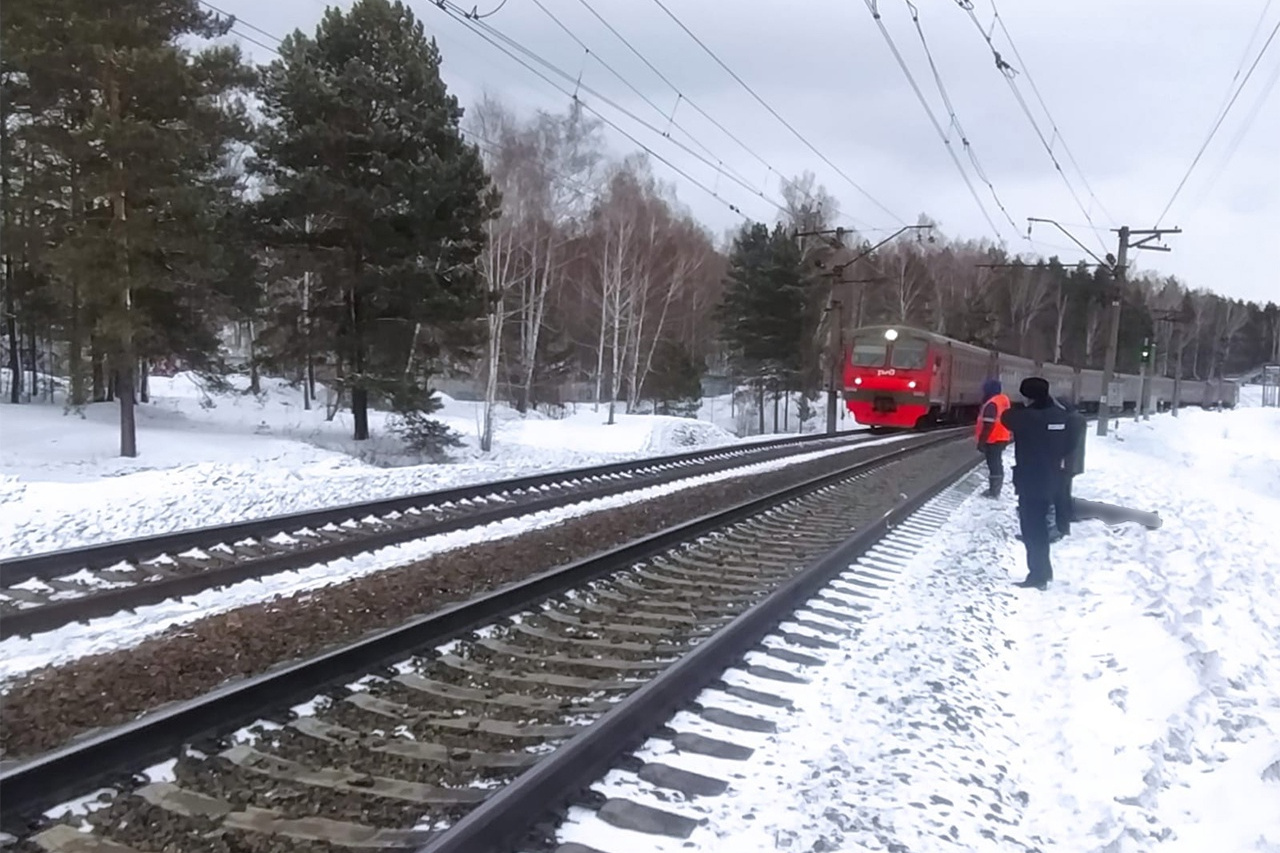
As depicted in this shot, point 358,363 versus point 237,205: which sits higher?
point 237,205

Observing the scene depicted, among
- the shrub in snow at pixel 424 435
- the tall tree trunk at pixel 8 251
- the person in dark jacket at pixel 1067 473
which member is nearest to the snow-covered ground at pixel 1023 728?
the person in dark jacket at pixel 1067 473

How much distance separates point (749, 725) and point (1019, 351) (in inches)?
2781

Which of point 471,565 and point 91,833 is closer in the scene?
point 91,833

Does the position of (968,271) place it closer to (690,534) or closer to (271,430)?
(271,430)

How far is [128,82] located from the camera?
63.4 ft

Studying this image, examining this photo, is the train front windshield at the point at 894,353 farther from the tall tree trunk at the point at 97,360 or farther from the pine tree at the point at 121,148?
the tall tree trunk at the point at 97,360

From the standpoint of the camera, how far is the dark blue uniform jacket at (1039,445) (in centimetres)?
903

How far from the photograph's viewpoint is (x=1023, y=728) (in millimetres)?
5410

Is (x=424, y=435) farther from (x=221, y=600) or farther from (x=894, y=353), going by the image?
(x=221, y=600)

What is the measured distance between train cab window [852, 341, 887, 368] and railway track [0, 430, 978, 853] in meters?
24.2

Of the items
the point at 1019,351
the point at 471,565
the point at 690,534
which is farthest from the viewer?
the point at 1019,351

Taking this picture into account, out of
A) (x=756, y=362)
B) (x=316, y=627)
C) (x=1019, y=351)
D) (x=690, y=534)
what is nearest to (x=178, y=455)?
(x=690, y=534)

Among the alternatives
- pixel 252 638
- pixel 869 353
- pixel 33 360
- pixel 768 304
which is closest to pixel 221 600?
pixel 252 638

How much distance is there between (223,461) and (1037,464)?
15028 mm
